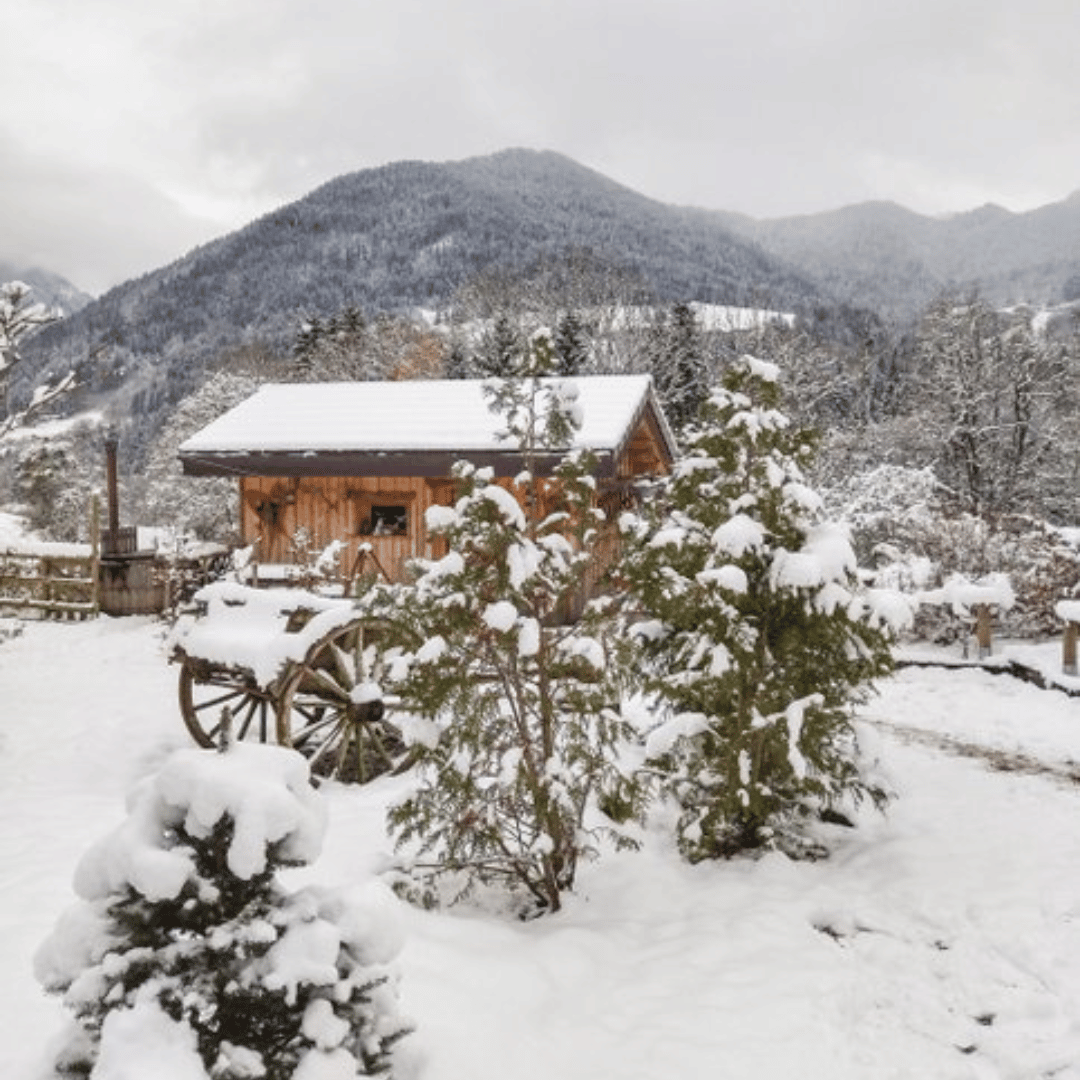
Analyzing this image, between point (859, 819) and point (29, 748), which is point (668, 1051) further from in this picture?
point (29, 748)

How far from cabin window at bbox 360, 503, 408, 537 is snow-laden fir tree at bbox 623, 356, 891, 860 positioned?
41.4 ft

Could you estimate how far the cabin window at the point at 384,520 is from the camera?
60.9ft

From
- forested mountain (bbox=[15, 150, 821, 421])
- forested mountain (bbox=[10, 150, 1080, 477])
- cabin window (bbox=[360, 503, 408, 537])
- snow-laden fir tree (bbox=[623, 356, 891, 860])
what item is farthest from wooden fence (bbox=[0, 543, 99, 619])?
forested mountain (bbox=[15, 150, 821, 421])

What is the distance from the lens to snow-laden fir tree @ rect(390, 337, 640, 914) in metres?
5.28

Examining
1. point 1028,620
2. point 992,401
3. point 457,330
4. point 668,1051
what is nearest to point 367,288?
point 457,330

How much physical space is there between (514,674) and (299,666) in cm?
268

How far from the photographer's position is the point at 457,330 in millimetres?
44281

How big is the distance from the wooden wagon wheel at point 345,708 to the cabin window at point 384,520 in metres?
9.96

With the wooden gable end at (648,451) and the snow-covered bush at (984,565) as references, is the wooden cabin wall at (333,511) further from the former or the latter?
the snow-covered bush at (984,565)

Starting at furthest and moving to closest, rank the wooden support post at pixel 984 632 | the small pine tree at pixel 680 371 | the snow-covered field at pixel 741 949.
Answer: the small pine tree at pixel 680 371 → the wooden support post at pixel 984 632 → the snow-covered field at pixel 741 949

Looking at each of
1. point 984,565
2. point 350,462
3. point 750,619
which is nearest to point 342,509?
point 350,462

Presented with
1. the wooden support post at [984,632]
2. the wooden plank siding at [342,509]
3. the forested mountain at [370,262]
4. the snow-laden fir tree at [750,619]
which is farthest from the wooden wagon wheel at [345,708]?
the forested mountain at [370,262]

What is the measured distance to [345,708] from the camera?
7.84m

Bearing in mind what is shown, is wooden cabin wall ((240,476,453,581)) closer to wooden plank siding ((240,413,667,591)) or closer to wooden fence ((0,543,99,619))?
wooden plank siding ((240,413,667,591))
